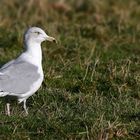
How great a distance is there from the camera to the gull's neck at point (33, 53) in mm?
8898

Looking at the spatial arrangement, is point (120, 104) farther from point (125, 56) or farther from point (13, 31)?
point (13, 31)

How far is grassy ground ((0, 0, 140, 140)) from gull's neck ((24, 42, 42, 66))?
1.58 feet

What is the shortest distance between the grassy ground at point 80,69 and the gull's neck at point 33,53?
482 mm

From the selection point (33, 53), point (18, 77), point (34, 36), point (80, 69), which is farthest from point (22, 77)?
point (80, 69)

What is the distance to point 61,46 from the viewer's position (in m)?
11.5

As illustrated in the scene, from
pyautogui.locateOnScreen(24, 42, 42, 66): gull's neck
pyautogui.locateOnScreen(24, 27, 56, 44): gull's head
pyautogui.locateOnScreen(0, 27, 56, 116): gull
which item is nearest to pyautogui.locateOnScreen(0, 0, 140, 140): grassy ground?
pyautogui.locateOnScreen(0, 27, 56, 116): gull

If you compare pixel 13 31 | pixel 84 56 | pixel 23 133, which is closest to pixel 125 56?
pixel 84 56

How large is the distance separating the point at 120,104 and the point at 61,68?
1.82 meters

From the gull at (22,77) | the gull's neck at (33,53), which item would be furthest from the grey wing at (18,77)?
the gull's neck at (33,53)

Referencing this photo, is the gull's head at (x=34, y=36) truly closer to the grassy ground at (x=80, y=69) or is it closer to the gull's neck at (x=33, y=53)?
the gull's neck at (x=33, y=53)

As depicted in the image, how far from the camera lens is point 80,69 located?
10266mm

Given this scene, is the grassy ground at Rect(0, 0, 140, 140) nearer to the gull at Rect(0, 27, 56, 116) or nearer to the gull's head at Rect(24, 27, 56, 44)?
the gull at Rect(0, 27, 56, 116)

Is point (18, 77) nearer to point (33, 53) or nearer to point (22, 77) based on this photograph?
point (22, 77)

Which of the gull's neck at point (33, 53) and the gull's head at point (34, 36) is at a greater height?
the gull's head at point (34, 36)
